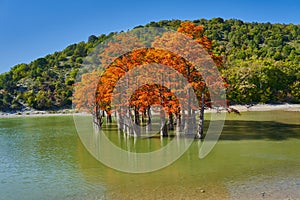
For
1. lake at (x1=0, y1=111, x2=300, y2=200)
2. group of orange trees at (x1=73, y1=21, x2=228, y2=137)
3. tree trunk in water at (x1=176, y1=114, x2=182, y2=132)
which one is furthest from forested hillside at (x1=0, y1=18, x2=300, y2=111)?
lake at (x1=0, y1=111, x2=300, y2=200)

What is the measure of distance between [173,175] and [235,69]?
5484 centimetres

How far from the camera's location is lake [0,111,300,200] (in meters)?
13.3

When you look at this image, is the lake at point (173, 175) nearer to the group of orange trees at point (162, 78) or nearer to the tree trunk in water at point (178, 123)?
the group of orange trees at point (162, 78)

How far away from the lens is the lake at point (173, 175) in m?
13.3

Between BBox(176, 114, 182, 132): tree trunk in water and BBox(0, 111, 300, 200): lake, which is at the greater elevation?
BBox(176, 114, 182, 132): tree trunk in water

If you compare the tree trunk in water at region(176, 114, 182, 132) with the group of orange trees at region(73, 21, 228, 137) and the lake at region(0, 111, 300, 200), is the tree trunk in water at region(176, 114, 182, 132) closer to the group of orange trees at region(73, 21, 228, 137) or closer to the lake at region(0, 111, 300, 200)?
the group of orange trees at region(73, 21, 228, 137)

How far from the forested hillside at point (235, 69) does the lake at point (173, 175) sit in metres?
12.9

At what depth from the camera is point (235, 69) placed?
2670 inches

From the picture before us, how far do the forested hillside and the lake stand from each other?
1291cm

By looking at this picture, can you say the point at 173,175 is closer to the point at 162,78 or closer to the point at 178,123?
the point at 162,78

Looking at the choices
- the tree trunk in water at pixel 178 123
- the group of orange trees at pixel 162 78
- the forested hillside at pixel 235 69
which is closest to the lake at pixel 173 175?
the group of orange trees at pixel 162 78

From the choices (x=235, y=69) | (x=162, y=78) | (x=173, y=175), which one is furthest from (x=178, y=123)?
(x=235, y=69)

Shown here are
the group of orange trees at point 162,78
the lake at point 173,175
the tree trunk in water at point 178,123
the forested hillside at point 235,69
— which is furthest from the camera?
the forested hillside at point 235,69

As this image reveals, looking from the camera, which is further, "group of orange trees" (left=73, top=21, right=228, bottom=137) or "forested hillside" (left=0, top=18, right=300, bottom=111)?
"forested hillside" (left=0, top=18, right=300, bottom=111)
